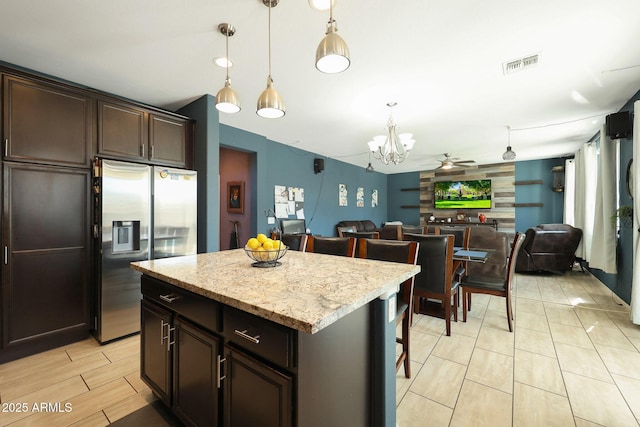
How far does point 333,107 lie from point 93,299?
324 centimetres

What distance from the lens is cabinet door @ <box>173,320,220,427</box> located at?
1.14m

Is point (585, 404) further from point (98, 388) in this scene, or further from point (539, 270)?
point (539, 270)

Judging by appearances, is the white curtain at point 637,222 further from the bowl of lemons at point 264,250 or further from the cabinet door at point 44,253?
the cabinet door at point 44,253

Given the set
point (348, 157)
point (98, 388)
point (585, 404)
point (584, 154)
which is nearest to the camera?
point (585, 404)

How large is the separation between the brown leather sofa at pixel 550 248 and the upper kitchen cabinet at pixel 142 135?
17.5ft

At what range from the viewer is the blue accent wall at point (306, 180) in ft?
14.8

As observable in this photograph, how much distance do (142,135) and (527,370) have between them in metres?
3.98

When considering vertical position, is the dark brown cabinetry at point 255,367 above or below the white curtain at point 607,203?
below

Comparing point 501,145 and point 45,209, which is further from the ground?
point 501,145

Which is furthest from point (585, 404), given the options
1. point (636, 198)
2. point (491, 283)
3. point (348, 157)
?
point (348, 157)

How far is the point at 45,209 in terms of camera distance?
228 cm

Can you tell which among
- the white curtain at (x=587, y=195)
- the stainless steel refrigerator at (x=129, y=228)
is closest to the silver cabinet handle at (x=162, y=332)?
the stainless steel refrigerator at (x=129, y=228)

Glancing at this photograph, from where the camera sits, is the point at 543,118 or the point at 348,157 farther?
the point at 348,157

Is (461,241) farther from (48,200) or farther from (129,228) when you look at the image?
(48,200)
